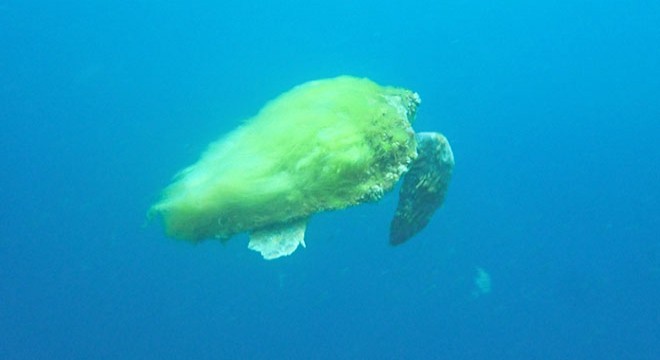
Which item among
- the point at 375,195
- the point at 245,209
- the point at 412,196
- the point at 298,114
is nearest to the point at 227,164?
the point at 245,209

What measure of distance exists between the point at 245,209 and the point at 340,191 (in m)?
0.98

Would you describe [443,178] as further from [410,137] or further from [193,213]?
[193,213]

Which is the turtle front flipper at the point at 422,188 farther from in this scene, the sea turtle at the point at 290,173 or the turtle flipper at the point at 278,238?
the turtle flipper at the point at 278,238

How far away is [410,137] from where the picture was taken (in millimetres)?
6406

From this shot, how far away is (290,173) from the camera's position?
5422mm

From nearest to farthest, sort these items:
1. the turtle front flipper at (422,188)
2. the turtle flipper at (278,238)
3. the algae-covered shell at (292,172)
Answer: the algae-covered shell at (292,172)
the turtle flipper at (278,238)
the turtle front flipper at (422,188)

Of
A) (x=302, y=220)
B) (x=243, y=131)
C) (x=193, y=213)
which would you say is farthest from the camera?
(x=243, y=131)

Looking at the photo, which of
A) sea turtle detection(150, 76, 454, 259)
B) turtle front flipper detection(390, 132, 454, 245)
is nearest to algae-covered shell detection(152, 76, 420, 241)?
sea turtle detection(150, 76, 454, 259)

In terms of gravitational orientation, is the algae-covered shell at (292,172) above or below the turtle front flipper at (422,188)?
below

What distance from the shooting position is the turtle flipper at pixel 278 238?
543 cm

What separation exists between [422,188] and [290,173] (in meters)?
2.85

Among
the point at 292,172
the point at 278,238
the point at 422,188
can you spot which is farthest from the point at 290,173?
the point at 422,188

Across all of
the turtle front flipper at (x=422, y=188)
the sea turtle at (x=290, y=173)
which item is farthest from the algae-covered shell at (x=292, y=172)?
the turtle front flipper at (x=422, y=188)

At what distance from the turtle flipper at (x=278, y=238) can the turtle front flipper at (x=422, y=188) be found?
7.91 feet
